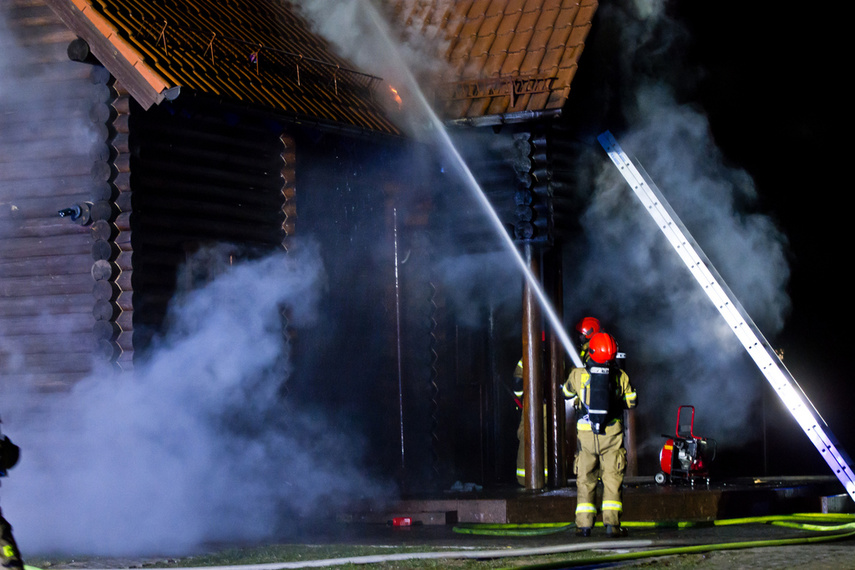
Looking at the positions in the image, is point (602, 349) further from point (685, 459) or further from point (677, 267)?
point (677, 267)

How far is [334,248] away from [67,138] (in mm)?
3290

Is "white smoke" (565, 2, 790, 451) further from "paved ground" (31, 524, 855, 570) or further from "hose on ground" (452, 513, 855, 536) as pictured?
"paved ground" (31, 524, 855, 570)

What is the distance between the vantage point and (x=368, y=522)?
1209 cm

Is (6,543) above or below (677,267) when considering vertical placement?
below

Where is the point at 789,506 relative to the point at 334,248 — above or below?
below

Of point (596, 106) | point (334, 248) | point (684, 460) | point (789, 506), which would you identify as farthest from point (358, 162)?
point (789, 506)

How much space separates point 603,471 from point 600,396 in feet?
2.36

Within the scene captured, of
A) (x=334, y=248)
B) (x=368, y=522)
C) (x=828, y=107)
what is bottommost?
(x=368, y=522)

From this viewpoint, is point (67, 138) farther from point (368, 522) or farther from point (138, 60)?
point (368, 522)

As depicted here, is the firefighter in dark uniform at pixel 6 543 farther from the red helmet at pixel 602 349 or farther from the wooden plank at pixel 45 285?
the red helmet at pixel 602 349

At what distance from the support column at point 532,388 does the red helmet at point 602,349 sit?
105 inches

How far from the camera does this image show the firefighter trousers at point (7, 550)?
6.26 meters

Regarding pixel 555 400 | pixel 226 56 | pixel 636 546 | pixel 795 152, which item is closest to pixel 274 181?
pixel 226 56

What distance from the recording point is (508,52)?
44.6ft
